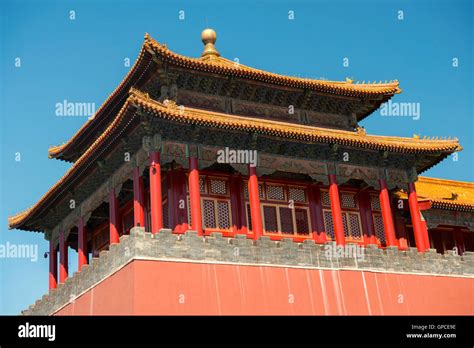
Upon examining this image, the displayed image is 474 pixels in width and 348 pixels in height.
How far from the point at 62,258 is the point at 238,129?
9.45 m

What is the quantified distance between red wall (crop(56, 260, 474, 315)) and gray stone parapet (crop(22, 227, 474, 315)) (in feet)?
0.67

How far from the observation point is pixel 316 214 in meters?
25.8

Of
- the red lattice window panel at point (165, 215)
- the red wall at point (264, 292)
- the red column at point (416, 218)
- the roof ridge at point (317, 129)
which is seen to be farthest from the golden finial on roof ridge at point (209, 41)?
the red wall at point (264, 292)

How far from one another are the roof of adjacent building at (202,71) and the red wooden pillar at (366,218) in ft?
11.4

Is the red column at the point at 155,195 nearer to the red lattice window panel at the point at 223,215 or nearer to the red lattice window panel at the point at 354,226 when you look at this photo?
the red lattice window panel at the point at 223,215

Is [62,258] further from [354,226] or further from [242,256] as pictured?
[354,226]

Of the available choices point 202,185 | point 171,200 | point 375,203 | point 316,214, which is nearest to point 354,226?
point 375,203

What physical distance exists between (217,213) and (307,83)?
5412 mm

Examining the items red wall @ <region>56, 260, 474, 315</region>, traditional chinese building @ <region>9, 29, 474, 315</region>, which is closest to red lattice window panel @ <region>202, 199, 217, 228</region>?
traditional chinese building @ <region>9, 29, 474, 315</region>

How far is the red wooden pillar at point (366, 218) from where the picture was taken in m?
26.7

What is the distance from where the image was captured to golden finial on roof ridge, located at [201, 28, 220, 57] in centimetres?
2739

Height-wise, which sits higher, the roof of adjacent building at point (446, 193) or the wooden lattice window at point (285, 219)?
the roof of adjacent building at point (446, 193)

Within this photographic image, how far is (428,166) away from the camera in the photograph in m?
27.8

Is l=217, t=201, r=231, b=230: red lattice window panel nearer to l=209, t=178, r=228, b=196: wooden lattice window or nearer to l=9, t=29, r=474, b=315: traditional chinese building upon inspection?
l=9, t=29, r=474, b=315: traditional chinese building
